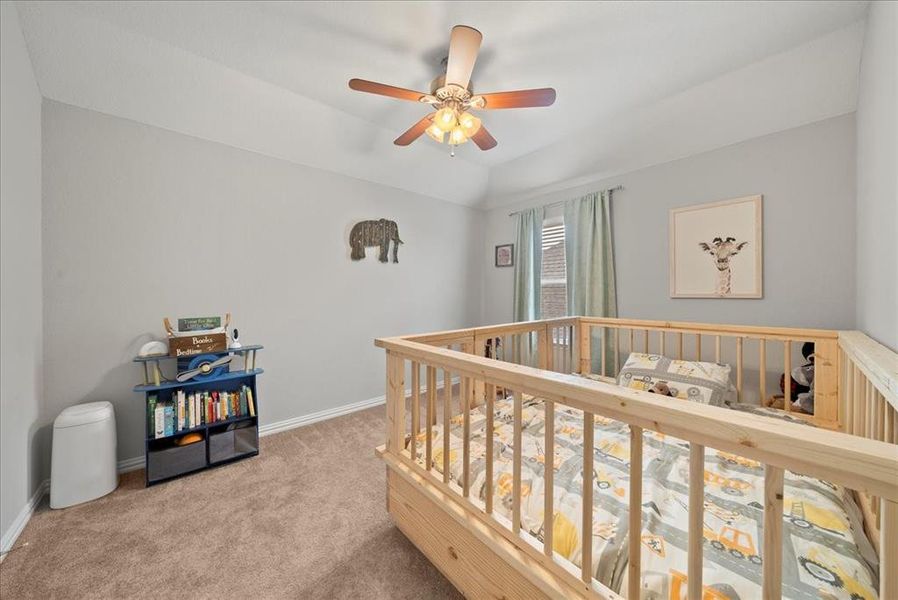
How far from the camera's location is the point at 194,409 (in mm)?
2189

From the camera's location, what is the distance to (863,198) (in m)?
1.85

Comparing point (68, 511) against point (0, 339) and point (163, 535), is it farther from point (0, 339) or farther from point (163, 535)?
point (0, 339)

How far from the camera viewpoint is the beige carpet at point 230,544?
132cm

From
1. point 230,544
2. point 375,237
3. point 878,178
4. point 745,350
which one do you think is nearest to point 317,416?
point 230,544

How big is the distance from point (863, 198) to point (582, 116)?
180 centimetres

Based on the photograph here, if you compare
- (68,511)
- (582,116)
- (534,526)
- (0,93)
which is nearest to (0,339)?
(68,511)

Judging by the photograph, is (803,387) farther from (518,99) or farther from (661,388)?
(518,99)

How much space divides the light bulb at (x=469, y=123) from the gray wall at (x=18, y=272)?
223 cm

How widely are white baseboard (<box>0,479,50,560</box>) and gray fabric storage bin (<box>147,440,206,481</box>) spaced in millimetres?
467

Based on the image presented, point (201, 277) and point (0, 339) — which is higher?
point (201, 277)

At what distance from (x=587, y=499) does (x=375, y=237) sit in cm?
304

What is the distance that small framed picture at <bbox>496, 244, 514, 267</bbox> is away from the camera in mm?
4129

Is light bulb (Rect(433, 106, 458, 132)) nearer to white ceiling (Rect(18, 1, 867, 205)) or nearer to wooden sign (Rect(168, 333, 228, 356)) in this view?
white ceiling (Rect(18, 1, 867, 205))

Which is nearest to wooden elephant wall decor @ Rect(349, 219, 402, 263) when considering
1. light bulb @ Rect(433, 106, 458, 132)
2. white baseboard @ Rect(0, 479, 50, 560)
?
light bulb @ Rect(433, 106, 458, 132)
